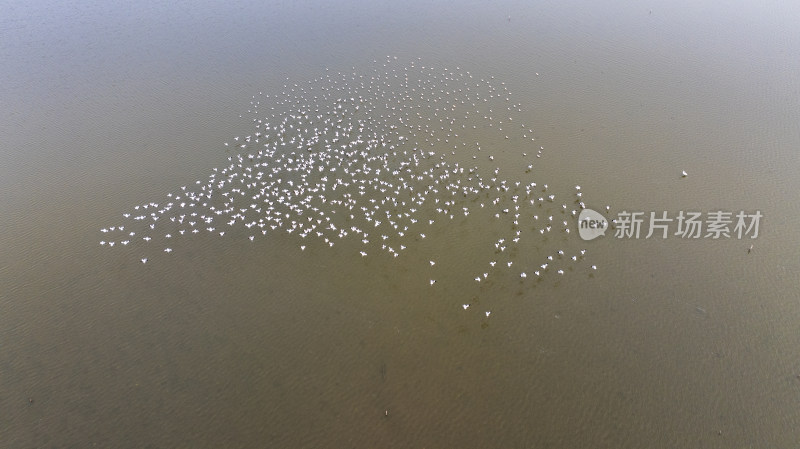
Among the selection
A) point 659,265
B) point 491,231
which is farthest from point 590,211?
point 491,231

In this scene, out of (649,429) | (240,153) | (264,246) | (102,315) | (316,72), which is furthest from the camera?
(316,72)

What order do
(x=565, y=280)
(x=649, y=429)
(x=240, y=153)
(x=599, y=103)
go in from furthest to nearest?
(x=599, y=103) < (x=240, y=153) < (x=565, y=280) < (x=649, y=429)

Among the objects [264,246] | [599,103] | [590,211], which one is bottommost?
[264,246]

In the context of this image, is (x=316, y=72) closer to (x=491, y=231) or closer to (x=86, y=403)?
(x=491, y=231)

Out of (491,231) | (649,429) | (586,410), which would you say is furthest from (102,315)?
(649,429)

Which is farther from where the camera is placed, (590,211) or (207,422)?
(590,211)

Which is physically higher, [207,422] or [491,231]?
[491,231]
